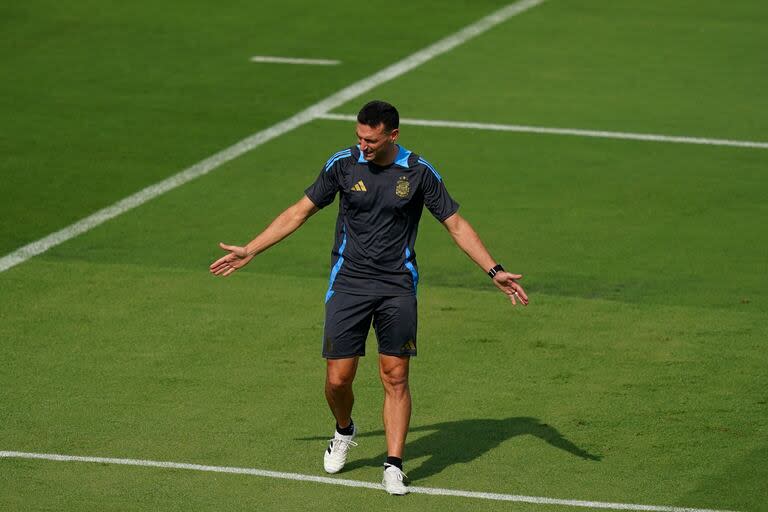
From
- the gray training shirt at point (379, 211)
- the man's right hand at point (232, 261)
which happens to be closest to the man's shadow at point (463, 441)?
the gray training shirt at point (379, 211)

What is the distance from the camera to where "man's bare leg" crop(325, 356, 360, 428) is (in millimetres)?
10359

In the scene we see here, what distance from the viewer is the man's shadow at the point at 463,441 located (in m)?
10.8

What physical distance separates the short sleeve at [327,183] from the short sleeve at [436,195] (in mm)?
527

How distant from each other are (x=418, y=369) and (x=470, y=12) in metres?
16.1

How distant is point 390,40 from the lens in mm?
25922

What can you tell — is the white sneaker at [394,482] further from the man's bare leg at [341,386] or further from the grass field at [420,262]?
the man's bare leg at [341,386]

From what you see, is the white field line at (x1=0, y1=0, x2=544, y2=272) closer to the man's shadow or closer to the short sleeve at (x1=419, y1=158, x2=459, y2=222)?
the man's shadow

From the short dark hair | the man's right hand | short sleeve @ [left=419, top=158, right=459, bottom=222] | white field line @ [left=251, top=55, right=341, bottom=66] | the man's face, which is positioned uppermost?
the short dark hair

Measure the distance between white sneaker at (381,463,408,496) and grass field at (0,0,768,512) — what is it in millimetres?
133

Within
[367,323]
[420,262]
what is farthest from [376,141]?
[420,262]

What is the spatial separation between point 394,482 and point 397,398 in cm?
54

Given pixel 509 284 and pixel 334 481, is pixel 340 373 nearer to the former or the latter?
pixel 334 481

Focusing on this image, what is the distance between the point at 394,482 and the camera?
1016 cm

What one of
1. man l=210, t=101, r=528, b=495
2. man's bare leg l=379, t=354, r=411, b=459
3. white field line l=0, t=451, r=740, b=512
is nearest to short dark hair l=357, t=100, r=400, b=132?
man l=210, t=101, r=528, b=495
